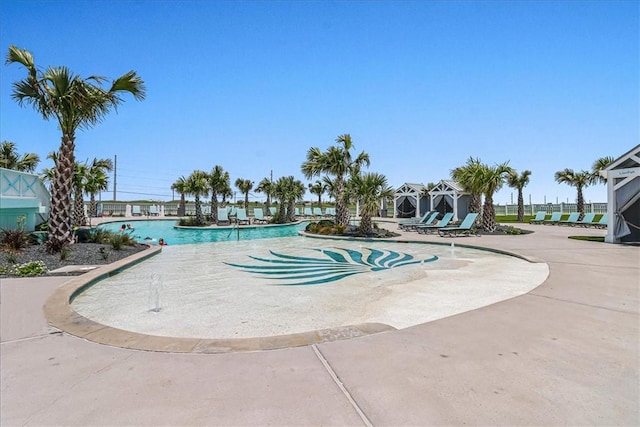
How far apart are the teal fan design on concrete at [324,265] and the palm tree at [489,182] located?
30.4 feet

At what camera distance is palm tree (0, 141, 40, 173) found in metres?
19.7

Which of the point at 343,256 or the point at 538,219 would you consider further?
the point at 538,219

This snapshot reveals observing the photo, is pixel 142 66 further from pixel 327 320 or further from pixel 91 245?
pixel 327 320

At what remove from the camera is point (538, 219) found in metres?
26.2

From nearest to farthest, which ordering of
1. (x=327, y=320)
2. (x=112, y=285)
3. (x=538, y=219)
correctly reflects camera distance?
(x=327, y=320)
(x=112, y=285)
(x=538, y=219)

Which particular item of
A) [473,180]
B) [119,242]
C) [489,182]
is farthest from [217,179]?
[489,182]

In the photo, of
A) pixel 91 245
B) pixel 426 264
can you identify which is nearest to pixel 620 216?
pixel 426 264

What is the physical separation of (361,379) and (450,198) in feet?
95.0

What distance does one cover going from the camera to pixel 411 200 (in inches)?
1324

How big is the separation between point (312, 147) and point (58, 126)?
13454 mm

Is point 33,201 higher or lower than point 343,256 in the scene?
higher

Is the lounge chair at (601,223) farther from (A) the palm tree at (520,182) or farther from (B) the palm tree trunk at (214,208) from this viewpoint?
(B) the palm tree trunk at (214,208)

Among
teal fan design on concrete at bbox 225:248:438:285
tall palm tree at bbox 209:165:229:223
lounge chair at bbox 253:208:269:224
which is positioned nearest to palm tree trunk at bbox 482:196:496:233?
teal fan design on concrete at bbox 225:248:438:285

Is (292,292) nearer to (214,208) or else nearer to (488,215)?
(488,215)
